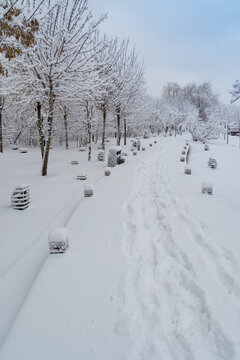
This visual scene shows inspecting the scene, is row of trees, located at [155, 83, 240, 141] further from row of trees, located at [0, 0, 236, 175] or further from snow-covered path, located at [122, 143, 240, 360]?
snow-covered path, located at [122, 143, 240, 360]

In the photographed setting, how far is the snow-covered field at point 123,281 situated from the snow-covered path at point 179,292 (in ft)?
0.05

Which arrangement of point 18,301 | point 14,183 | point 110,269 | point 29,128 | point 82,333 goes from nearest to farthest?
point 82,333 < point 18,301 < point 110,269 < point 14,183 < point 29,128

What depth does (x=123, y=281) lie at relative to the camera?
3.66m

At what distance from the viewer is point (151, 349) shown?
2508mm

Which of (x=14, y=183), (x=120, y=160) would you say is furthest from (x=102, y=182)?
(x=120, y=160)

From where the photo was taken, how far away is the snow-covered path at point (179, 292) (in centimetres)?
258

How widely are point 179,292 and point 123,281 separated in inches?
36.5

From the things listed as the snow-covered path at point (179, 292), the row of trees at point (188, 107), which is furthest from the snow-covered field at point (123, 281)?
the row of trees at point (188, 107)

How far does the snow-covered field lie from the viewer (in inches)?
102

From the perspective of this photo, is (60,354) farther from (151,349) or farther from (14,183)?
(14,183)

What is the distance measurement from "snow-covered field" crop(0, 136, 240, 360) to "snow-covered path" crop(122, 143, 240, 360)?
0.01 m

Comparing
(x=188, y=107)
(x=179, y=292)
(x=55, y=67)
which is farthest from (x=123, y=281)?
(x=188, y=107)

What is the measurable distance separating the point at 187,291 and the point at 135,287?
0.84 metres

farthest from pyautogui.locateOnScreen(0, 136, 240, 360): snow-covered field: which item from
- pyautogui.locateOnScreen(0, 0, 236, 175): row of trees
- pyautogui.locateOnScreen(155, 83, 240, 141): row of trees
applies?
pyautogui.locateOnScreen(155, 83, 240, 141): row of trees
